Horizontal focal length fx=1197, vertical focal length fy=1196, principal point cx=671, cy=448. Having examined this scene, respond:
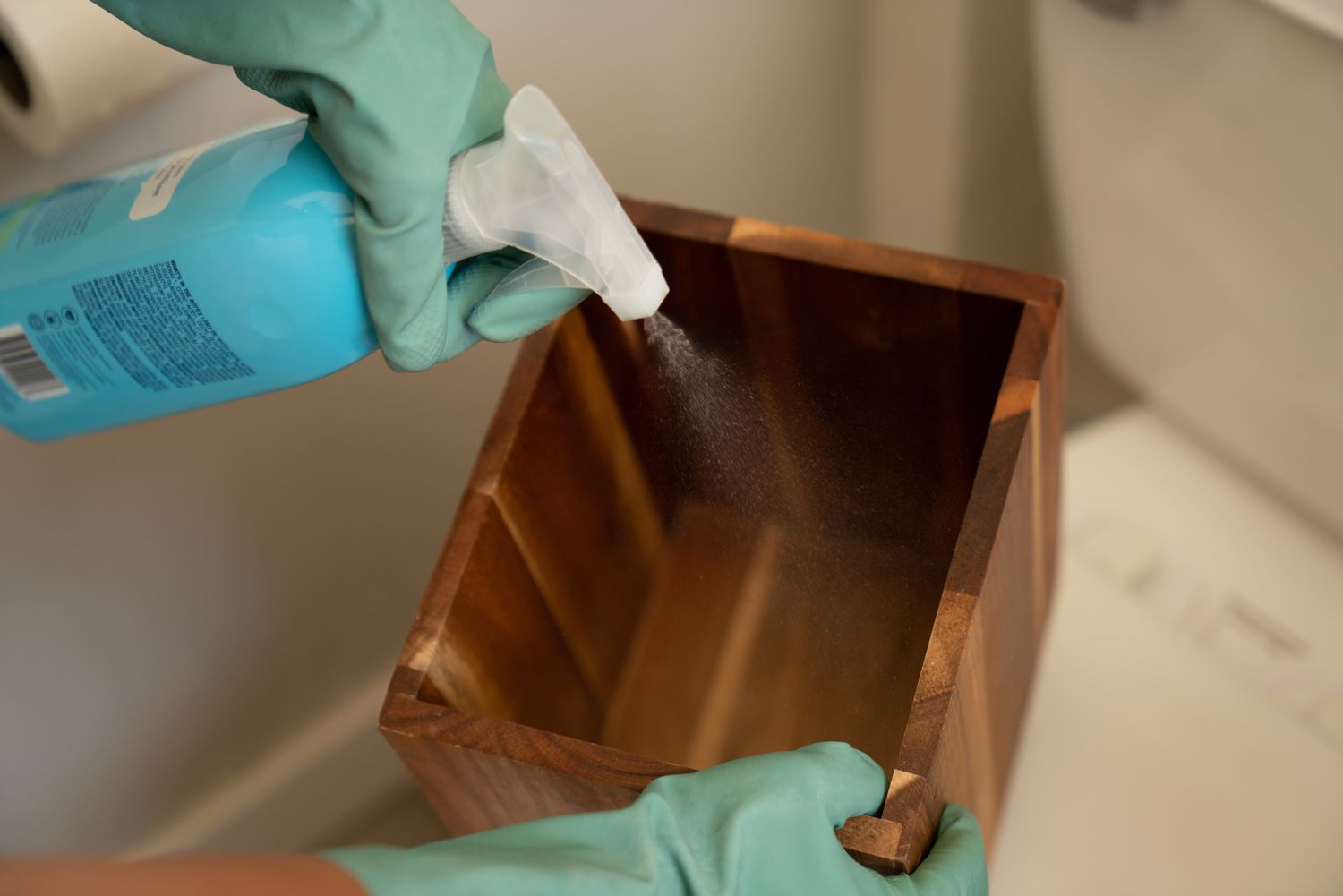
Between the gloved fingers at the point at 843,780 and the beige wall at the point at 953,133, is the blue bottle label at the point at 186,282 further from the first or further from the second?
the beige wall at the point at 953,133

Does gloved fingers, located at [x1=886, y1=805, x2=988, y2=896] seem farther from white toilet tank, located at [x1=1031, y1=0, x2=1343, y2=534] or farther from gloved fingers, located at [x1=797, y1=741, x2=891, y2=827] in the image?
white toilet tank, located at [x1=1031, y1=0, x2=1343, y2=534]

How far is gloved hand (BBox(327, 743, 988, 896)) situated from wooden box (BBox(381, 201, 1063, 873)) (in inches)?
0.7

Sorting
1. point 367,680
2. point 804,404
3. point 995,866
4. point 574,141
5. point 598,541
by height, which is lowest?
point 367,680

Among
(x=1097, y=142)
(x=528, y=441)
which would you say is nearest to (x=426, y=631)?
(x=528, y=441)

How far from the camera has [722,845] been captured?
16.0 inches

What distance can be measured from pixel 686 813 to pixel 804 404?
0.19m

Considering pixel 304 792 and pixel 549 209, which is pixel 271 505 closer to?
pixel 304 792

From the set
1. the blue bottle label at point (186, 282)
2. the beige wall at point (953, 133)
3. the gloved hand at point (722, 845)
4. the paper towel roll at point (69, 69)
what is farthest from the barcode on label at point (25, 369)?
the beige wall at point (953, 133)

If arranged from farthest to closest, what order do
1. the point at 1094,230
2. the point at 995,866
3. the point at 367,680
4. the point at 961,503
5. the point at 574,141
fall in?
the point at 367,680 → the point at 1094,230 → the point at 995,866 → the point at 961,503 → the point at 574,141

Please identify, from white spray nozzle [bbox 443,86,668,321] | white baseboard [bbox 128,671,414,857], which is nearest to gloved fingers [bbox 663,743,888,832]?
white spray nozzle [bbox 443,86,668,321]

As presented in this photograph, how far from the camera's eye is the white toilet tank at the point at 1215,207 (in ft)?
1.94

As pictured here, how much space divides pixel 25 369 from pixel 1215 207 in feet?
1.96

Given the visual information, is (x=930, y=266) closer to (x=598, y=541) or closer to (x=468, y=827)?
(x=598, y=541)

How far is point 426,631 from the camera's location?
496mm
